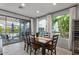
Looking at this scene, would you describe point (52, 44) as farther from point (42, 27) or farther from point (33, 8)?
point (33, 8)

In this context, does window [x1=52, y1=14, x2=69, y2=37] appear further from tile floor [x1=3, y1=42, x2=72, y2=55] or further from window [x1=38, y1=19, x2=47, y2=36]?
tile floor [x1=3, y1=42, x2=72, y2=55]

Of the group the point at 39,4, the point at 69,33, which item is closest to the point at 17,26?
the point at 39,4

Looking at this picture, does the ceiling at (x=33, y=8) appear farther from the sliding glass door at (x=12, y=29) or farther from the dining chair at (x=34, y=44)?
the dining chair at (x=34, y=44)

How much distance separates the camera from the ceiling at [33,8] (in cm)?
201

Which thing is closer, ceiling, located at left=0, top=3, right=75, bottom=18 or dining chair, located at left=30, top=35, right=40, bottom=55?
ceiling, located at left=0, top=3, right=75, bottom=18

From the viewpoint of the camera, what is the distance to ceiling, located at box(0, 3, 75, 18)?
2.01 meters

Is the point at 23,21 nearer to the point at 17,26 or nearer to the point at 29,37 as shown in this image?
the point at 17,26

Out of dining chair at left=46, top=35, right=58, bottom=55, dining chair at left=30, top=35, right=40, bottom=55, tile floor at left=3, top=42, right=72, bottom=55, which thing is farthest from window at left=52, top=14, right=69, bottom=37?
dining chair at left=30, top=35, right=40, bottom=55

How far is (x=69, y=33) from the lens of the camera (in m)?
2.20

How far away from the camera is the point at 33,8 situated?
6.95 feet

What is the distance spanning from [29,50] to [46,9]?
0.95m

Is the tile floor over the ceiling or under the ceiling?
under

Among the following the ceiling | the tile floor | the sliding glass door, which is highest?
the ceiling

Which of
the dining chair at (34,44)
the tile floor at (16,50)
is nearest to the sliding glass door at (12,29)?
the tile floor at (16,50)
